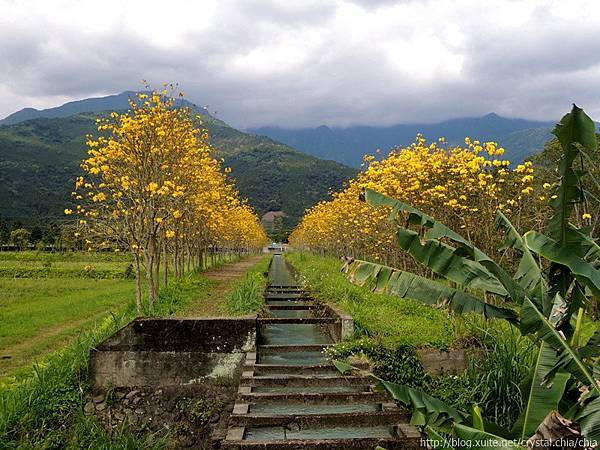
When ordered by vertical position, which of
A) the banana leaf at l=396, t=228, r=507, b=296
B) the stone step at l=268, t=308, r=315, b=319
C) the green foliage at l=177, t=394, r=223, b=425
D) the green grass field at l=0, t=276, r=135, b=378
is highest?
the banana leaf at l=396, t=228, r=507, b=296

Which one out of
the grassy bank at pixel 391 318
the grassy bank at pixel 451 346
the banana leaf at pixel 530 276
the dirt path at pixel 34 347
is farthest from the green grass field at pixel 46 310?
the banana leaf at pixel 530 276

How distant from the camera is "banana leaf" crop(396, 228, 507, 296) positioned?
5.29 meters

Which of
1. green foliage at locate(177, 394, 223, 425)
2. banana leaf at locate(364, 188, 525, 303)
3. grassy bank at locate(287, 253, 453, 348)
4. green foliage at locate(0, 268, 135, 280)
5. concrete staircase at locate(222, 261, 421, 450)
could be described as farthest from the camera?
green foliage at locate(0, 268, 135, 280)

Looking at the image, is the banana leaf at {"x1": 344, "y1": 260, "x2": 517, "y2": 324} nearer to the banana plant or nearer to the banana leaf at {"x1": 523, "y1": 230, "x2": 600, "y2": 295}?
the banana plant

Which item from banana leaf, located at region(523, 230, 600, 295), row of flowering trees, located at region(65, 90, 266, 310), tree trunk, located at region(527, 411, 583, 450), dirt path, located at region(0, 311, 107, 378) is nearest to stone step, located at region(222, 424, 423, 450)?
banana leaf, located at region(523, 230, 600, 295)

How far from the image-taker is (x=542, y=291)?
5.15 m

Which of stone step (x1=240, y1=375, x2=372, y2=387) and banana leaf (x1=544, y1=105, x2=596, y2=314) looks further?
stone step (x1=240, y1=375, x2=372, y2=387)

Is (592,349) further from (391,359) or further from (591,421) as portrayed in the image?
(391,359)

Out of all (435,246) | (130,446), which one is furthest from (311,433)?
(435,246)

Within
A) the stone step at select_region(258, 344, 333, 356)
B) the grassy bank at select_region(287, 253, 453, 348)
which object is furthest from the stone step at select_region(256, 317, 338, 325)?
the stone step at select_region(258, 344, 333, 356)

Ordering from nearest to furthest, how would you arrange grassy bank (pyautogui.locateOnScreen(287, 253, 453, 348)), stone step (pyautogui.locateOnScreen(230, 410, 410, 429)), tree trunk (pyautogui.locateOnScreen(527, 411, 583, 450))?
tree trunk (pyautogui.locateOnScreen(527, 411, 583, 450)) < stone step (pyautogui.locateOnScreen(230, 410, 410, 429)) < grassy bank (pyautogui.locateOnScreen(287, 253, 453, 348))

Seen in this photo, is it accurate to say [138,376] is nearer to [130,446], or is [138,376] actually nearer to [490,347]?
[130,446]

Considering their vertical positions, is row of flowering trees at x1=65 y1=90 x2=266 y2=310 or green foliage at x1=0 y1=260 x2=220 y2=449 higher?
row of flowering trees at x1=65 y1=90 x2=266 y2=310

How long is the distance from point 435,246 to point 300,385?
482 cm
